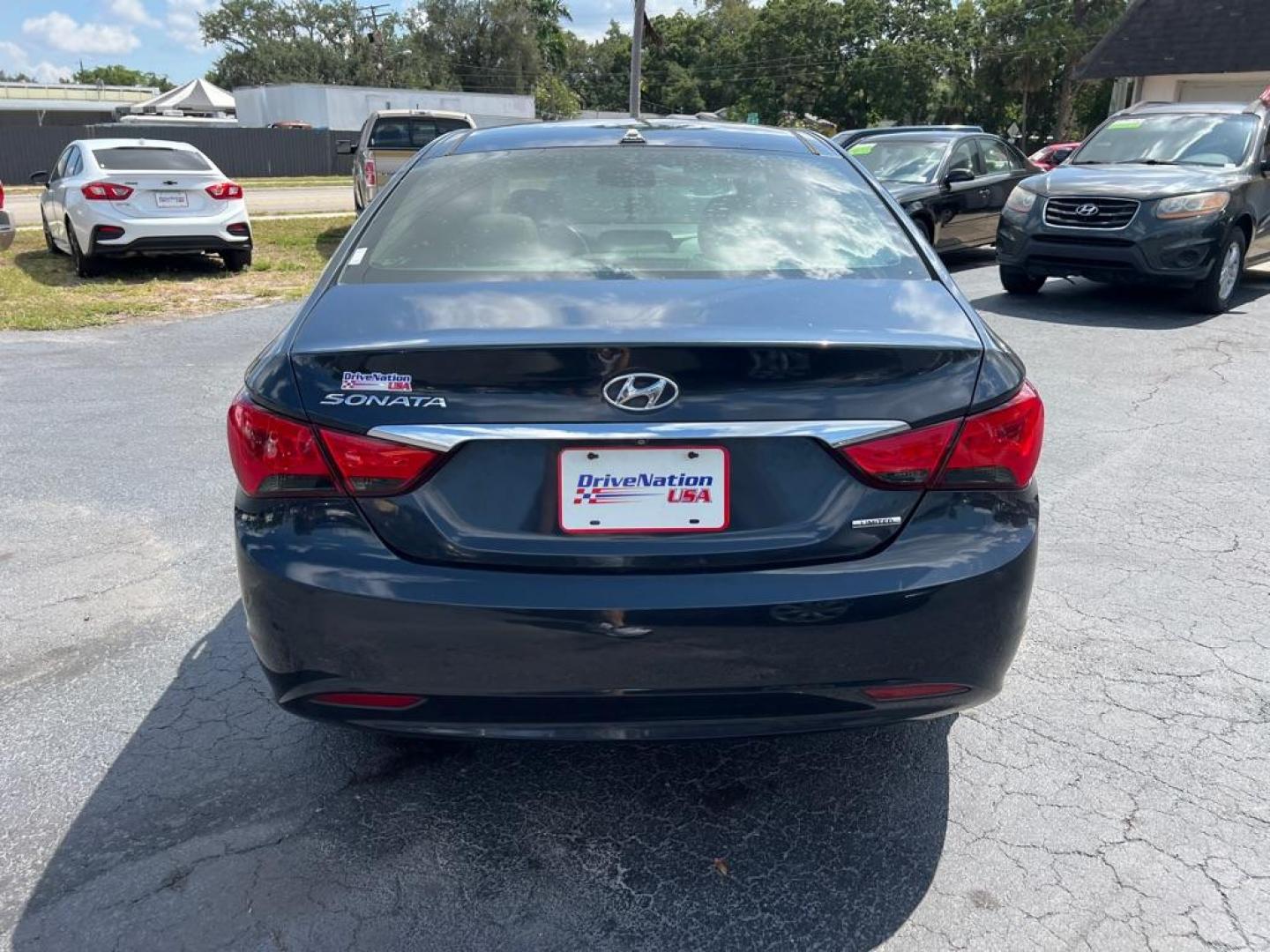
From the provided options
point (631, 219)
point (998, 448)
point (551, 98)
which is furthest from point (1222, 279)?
point (551, 98)

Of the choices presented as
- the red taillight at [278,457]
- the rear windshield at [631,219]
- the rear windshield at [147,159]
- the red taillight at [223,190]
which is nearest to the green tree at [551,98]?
the rear windshield at [147,159]

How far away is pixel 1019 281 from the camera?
9797 millimetres

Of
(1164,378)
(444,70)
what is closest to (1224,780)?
(1164,378)

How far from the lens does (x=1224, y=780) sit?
266 centimetres

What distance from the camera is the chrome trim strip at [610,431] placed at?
2.04 meters

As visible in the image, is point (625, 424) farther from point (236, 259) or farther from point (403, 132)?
point (403, 132)

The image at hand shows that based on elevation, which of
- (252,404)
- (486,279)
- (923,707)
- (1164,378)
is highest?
(486,279)

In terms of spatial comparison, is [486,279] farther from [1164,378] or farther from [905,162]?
[905,162]

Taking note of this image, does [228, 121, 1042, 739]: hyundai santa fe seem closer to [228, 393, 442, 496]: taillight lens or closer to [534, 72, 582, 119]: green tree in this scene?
[228, 393, 442, 496]: taillight lens

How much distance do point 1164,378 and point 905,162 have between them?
5676mm

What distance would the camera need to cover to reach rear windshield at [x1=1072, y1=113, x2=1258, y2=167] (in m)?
9.40

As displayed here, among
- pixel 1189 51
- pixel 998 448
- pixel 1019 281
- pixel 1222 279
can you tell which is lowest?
pixel 1019 281

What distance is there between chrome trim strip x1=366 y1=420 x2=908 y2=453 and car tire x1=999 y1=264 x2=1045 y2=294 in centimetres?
813

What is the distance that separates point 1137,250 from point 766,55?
218 feet
